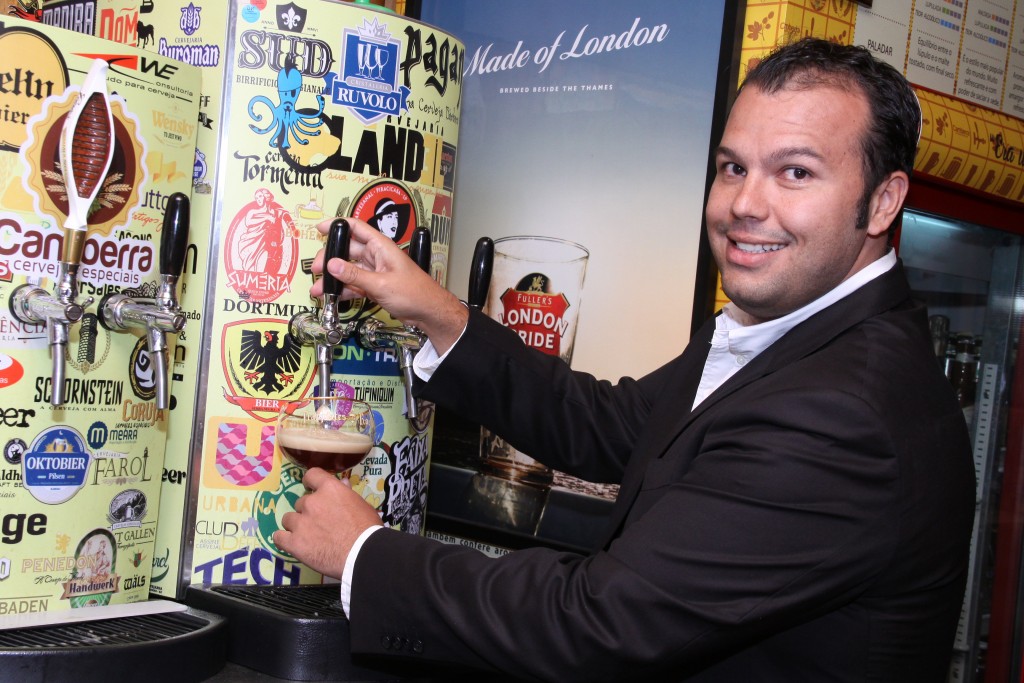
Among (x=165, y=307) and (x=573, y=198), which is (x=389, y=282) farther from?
(x=573, y=198)

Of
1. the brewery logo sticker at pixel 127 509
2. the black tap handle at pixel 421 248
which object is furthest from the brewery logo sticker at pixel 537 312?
the brewery logo sticker at pixel 127 509

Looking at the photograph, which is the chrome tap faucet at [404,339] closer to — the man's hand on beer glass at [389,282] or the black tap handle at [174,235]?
the man's hand on beer glass at [389,282]

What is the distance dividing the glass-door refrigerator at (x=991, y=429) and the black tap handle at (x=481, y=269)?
169cm

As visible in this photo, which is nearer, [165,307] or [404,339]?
[165,307]

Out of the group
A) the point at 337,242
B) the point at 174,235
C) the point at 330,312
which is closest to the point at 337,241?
the point at 337,242

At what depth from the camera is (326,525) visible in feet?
5.00

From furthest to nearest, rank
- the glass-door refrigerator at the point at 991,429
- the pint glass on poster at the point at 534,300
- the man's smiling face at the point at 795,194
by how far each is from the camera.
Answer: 1. the glass-door refrigerator at the point at 991,429
2. the pint glass on poster at the point at 534,300
3. the man's smiling face at the point at 795,194

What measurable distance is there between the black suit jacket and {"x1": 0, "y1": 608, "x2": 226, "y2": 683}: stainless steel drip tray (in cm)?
24

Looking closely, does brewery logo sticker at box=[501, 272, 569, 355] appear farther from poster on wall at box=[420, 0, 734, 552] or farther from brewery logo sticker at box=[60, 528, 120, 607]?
brewery logo sticker at box=[60, 528, 120, 607]

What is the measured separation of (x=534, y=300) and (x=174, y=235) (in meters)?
1.10

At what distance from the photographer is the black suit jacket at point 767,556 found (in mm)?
1274

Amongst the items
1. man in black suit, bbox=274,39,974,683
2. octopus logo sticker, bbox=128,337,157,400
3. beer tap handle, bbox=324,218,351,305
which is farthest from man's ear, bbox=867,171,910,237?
octopus logo sticker, bbox=128,337,157,400

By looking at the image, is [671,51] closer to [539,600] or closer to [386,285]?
[386,285]

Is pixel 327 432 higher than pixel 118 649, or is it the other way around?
pixel 327 432
